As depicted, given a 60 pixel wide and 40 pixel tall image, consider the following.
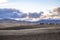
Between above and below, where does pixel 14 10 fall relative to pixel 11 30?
above

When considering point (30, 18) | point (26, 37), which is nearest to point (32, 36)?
point (26, 37)

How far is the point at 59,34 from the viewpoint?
4.50ft

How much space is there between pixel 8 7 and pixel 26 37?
13.4 inches

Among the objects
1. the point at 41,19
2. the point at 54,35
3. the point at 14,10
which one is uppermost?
the point at 14,10

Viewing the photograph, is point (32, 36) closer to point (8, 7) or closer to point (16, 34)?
point (16, 34)

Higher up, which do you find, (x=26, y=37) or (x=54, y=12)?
(x=54, y=12)

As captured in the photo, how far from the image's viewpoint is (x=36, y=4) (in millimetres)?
1389

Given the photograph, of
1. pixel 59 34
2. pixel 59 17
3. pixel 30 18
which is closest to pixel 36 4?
pixel 30 18

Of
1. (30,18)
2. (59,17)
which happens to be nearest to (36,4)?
(30,18)

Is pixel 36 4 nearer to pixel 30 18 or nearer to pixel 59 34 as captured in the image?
pixel 30 18

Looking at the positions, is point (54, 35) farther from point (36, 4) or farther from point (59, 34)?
point (36, 4)

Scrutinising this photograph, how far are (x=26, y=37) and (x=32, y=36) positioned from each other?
59 millimetres

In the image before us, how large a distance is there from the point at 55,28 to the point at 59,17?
116mm

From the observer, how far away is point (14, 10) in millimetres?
1362
